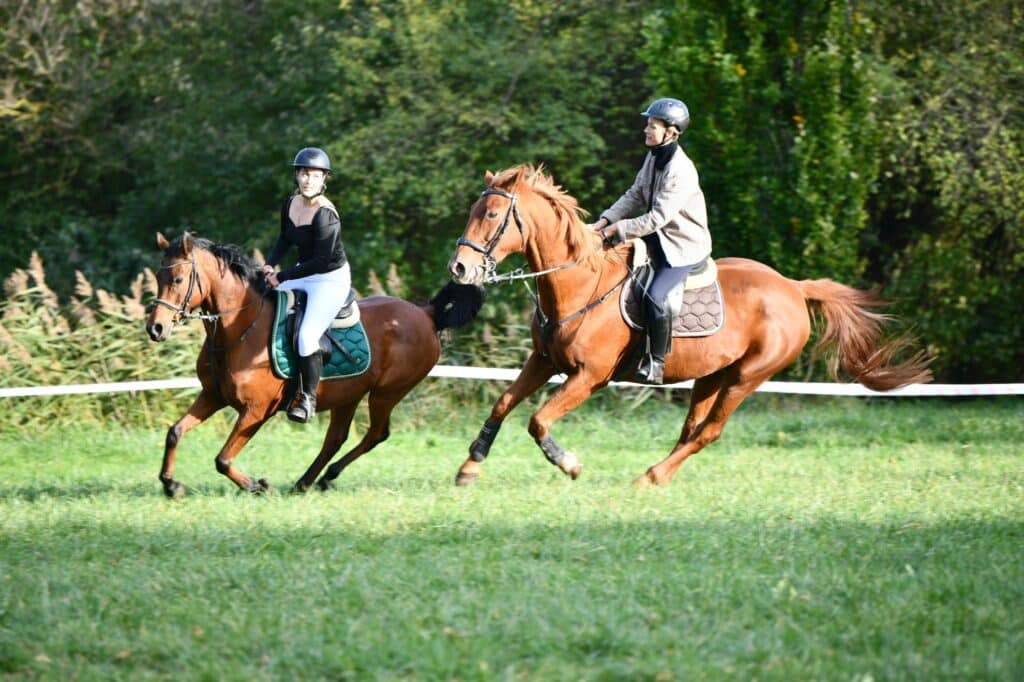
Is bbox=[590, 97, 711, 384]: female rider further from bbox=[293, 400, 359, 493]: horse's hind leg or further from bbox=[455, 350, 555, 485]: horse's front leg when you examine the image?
bbox=[293, 400, 359, 493]: horse's hind leg

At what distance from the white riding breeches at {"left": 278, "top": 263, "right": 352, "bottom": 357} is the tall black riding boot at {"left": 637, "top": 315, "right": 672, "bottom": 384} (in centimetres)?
220

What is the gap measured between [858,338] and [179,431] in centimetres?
543

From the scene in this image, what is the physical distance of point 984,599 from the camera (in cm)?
612

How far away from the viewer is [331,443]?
9828 mm

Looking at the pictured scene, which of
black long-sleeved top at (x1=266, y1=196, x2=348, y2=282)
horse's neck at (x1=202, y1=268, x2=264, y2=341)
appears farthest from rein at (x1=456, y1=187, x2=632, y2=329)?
horse's neck at (x1=202, y1=268, x2=264, y2=341)

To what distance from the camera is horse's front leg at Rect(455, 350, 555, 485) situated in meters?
9.27

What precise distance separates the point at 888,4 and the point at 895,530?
497 inches

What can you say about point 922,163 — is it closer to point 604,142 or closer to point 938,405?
point 938,405

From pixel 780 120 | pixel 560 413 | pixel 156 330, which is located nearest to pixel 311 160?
pixel 156 330

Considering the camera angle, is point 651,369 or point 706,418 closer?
point 651,369

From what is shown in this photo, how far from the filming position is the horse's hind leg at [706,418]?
31.8ft

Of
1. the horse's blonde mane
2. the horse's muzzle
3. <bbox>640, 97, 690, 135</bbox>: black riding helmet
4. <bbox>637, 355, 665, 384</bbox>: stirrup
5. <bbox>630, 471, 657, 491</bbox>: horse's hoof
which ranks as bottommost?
<bbox>630, 471, 657, 491</bbox>: horse's hoof

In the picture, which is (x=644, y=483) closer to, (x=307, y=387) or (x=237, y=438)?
(x=307, y=387)

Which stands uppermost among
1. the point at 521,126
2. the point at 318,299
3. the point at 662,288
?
the point at 521,126
